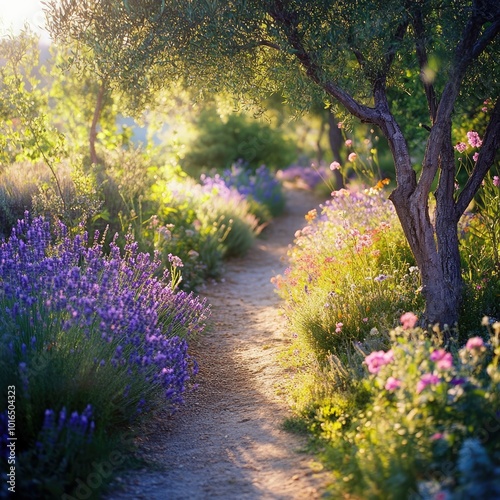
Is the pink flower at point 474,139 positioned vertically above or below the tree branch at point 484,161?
above

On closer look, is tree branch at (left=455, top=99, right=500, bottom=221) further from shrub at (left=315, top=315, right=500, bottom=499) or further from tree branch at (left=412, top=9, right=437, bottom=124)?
shrub at (left=315, top=315, right=500, bottom=499)

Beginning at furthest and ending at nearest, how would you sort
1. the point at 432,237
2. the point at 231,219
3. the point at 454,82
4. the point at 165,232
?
1. the point at 231,219
2. the point at 165,232
3. the point at 432,237
4. the point at 454,82

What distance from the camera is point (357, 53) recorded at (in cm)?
539

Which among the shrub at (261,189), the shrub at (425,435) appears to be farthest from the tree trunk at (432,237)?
the shrub at (261,189)

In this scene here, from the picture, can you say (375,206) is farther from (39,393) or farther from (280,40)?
(39,393)

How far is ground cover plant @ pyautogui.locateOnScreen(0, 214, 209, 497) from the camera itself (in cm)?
353

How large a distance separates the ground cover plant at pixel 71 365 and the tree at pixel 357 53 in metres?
2.20

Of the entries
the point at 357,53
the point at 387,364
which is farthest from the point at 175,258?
the point at 387,364

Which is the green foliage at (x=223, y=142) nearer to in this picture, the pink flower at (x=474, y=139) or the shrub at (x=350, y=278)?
the shrub at (x=350, y=278)

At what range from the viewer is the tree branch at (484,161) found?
538 centimetres

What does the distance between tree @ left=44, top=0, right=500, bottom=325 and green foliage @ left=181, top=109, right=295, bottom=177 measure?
40.9 feet

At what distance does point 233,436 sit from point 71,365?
142 cm

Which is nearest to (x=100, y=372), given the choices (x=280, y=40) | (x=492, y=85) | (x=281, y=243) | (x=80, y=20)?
(x=280, y=40)

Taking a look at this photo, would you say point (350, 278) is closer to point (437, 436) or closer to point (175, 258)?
point (175, 258)
